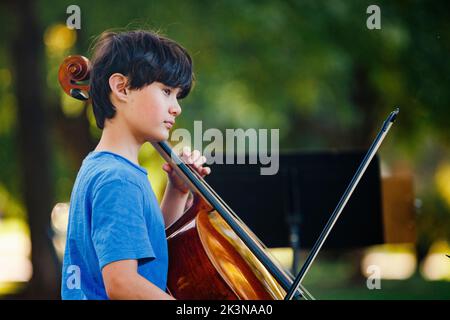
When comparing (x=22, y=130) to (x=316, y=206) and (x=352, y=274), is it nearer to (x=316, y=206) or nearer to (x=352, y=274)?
(x=316, y=206)

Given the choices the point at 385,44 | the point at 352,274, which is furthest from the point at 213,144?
the point at 352,274

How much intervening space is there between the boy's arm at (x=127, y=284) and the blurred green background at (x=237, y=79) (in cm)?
410

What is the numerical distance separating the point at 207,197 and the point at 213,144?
8.36 feet

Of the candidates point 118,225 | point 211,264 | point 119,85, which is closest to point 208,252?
point 211,264

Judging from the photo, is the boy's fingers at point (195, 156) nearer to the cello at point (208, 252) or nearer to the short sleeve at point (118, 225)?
the cello at point (208, 252)

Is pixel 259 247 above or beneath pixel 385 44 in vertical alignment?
beneath

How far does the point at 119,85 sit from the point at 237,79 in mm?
6286

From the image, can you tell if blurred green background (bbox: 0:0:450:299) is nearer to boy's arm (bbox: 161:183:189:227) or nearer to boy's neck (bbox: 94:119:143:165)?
boy's arm (bbox: 161:183:189:227)

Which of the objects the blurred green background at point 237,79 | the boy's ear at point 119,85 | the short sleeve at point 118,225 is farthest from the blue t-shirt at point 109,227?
the blurred green background at point 237,79

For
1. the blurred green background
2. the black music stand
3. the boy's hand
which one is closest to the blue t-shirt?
the boy's hand

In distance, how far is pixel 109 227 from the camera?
1.71m

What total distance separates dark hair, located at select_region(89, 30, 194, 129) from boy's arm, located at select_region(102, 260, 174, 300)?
1.26 ft

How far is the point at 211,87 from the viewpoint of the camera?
815 centimetres

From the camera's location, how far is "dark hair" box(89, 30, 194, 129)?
1.90 metres
